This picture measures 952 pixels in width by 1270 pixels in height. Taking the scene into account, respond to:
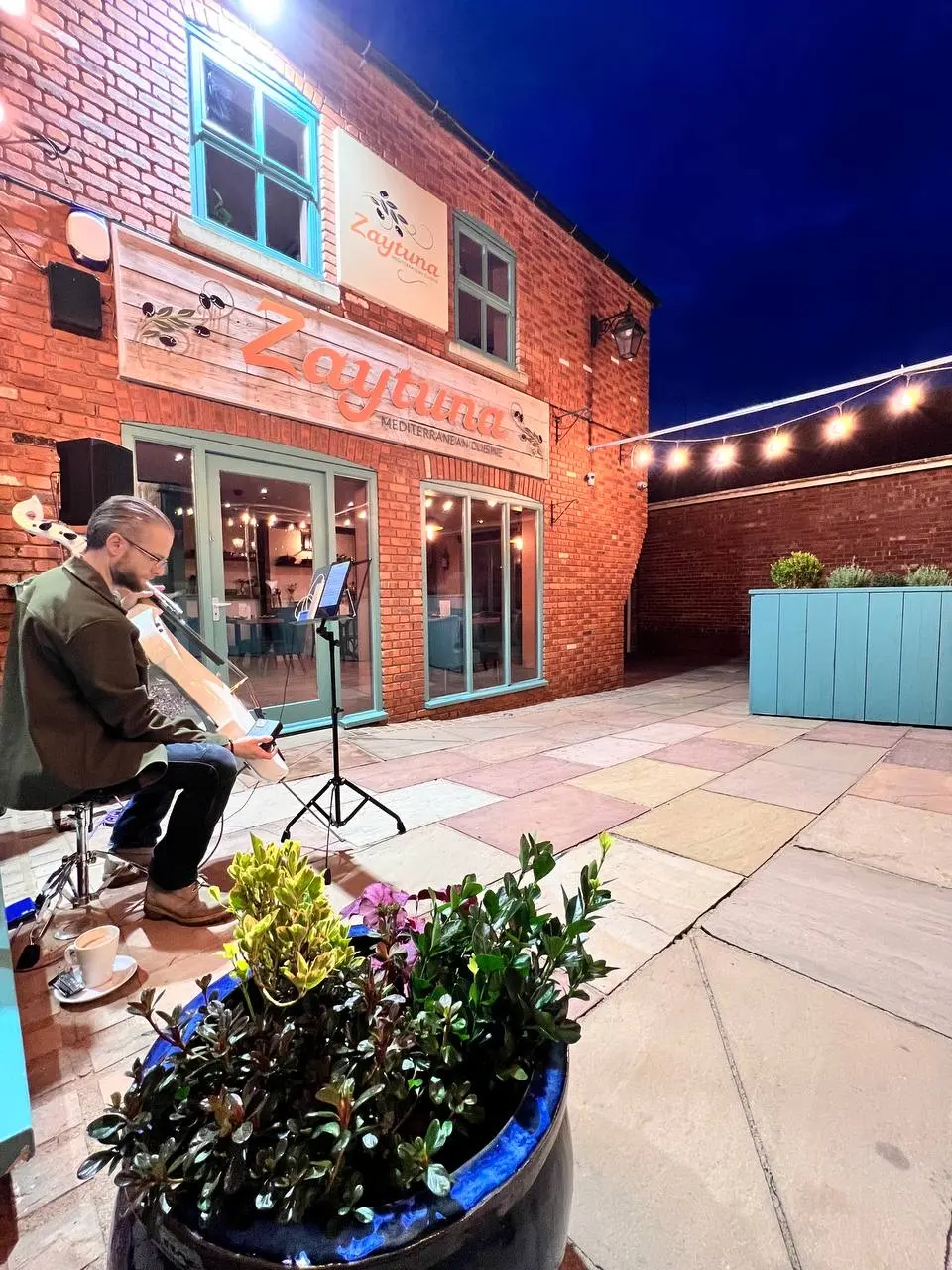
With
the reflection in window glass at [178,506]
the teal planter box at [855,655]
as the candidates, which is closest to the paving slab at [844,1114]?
the reflection in window glass at [178,506]

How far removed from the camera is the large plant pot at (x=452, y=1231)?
21.9 inches

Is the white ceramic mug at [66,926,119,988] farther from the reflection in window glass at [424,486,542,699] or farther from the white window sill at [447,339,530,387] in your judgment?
the white window sill at [447,339,530,387]

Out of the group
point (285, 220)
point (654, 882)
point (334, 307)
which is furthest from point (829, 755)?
point (285, 220)

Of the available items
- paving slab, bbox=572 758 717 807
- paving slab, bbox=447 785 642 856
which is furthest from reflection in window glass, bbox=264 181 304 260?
paving slab, bbox=572 758 717 807

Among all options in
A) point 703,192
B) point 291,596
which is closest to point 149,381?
point 291,596

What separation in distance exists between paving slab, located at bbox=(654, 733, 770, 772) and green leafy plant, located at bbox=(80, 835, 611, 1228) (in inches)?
136

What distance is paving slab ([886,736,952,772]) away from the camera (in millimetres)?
3900

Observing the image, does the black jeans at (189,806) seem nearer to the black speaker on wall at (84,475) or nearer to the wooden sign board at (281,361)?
the black speaker on wall at (84,475)

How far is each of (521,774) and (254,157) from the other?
5.07 metres

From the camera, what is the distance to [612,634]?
27.6ft

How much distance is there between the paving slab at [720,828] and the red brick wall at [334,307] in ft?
10.0

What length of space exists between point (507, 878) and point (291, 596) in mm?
4705

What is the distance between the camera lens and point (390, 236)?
5137 mm

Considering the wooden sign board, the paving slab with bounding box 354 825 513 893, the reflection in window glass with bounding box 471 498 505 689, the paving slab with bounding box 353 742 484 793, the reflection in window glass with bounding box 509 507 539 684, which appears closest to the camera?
the paving slab with bounding box 354 825 513 893
